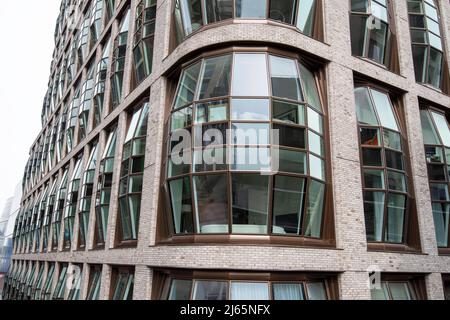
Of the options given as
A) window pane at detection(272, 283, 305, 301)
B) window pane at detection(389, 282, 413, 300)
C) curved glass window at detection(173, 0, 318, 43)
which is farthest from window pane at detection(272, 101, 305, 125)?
window pane at detection(389, 282, 413, 300)

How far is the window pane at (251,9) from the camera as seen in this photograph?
10.4 metres

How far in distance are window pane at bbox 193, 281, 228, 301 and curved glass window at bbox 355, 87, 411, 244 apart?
15.2 feet

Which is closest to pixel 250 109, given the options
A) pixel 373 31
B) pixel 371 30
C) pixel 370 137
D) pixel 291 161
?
pixel 291 161

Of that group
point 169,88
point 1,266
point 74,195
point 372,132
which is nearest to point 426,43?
point 372,132

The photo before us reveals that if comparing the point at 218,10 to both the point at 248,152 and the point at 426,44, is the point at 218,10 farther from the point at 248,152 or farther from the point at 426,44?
the point at 426,44

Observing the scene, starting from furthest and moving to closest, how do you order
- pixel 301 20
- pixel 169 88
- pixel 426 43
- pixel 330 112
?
1. pixel 426 43
2. pixel 169 88
3. pixel 301 20
4. pixel 330 112

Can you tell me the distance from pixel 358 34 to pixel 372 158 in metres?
4.27

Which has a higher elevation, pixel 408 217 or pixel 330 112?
pixel 330 112

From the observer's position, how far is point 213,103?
9.62 meters

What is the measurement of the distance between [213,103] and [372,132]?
5.09 m

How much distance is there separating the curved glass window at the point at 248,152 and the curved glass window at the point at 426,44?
6.47 metres

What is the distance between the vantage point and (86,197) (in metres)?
17.5
